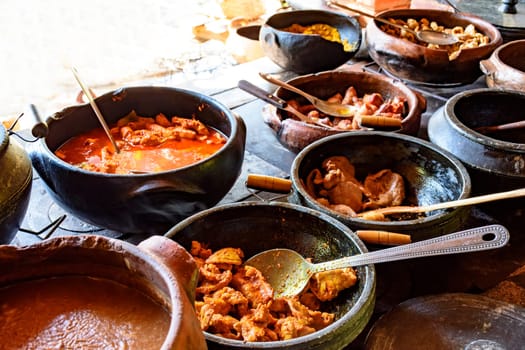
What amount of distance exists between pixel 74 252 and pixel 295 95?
1.39m

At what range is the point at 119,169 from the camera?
144cm

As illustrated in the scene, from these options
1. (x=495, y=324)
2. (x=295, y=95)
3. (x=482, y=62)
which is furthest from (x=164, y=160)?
(x=482, y=62)

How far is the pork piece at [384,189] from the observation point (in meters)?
1.56

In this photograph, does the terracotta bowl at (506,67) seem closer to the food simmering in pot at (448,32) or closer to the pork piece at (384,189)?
the food simmering in pot at (448,32)

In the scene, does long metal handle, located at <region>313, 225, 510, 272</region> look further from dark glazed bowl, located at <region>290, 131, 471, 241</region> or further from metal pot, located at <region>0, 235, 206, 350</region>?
metal pot, located at <region>0, 235, 206, 350</region>

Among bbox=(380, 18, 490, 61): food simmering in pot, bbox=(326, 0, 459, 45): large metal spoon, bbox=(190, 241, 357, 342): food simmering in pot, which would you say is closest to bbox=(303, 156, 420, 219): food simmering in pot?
bbox=(190, 241, 357, 342): food simmering in pot

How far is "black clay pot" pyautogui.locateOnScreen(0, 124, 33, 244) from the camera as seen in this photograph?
1157mm

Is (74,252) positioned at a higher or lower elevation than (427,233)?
higher

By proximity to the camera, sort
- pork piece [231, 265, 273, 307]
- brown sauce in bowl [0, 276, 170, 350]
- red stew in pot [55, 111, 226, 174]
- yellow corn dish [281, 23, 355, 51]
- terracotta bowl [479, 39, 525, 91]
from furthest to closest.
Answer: yellow corn dish [281, 23, 355, 51] < terracotta bowl [479, 39, 525, 91] < red stew in pot [55, 111, 226, 174] < pork piece [231, 265, 273, 307] < brown sauce in bowl [0, 276, 170, 350]

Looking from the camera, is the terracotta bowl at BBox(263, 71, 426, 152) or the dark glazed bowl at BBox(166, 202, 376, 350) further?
the terracotta bowl at BBox(263, 71, 426, 152)

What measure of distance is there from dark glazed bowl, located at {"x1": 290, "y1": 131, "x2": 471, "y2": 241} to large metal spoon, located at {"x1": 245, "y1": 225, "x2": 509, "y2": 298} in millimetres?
194

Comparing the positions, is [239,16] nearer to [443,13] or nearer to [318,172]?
[443,13]

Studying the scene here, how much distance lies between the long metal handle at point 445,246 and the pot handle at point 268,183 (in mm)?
307

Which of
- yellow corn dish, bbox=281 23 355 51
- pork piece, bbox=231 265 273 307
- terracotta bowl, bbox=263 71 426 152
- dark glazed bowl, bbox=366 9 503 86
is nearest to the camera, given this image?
pork piece, bbox=231 265 273 307
